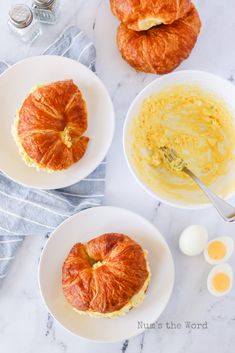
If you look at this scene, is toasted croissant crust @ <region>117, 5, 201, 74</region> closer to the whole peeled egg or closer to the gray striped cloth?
the gray striped cloth

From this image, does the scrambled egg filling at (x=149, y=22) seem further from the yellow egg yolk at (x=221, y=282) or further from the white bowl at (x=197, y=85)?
the yellow egg yolk at (x=221, y=282)

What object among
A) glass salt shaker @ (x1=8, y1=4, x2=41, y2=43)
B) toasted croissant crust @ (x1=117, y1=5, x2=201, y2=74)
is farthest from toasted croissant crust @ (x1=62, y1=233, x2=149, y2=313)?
glass salt shaker @ (x1=8, y1=4, x2=41, y2=43)

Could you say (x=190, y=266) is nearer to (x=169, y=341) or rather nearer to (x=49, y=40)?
(x=169, y=341)

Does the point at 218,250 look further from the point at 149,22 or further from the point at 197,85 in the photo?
the point at 149,22

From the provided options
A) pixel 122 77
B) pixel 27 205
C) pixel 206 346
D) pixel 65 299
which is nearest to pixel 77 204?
pixel 27 205

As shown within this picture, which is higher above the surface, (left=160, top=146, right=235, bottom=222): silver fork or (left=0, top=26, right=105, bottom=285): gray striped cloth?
(left=0, top=26, right=105, bottom=285): gray striped cloth

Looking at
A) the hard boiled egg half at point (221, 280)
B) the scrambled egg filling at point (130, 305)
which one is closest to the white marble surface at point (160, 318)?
the hard boiled egg half at point (221, 280)
